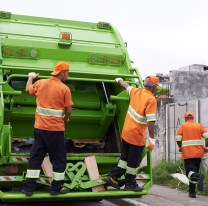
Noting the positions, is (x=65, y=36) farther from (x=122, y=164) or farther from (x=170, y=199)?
(x=170, y=199)

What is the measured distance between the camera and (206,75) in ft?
35.7

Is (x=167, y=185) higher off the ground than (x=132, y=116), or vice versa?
(x=132, y=116)

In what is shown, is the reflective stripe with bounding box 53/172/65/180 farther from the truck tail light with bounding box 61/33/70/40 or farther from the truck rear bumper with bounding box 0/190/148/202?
the truck tail light with bounding box 61/33/70/40

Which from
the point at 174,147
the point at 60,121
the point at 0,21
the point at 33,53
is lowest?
the point at 174,147

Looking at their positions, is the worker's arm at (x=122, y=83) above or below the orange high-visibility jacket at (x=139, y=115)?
above

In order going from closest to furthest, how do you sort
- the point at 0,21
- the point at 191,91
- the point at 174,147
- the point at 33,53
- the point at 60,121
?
the point at 60,121, the point at 33,53, the point at 0,21, the point at 174,147, the point at 191,91

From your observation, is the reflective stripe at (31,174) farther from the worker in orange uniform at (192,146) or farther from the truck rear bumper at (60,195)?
the worker in orange uniform at (192,146)

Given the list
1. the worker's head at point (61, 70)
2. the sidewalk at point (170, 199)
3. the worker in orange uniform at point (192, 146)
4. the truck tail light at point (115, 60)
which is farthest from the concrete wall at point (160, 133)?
the worker's head at point (61, 70)

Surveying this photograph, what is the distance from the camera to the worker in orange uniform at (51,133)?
3609mm

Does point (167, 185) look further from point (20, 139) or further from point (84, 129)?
point (20, 139)

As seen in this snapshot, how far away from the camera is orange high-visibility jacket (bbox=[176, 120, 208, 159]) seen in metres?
5.59

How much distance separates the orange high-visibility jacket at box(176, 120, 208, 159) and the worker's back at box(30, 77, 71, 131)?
2806 millimetres

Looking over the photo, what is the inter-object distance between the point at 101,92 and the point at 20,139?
4.93 feet

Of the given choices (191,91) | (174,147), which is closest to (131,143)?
(174,147)
